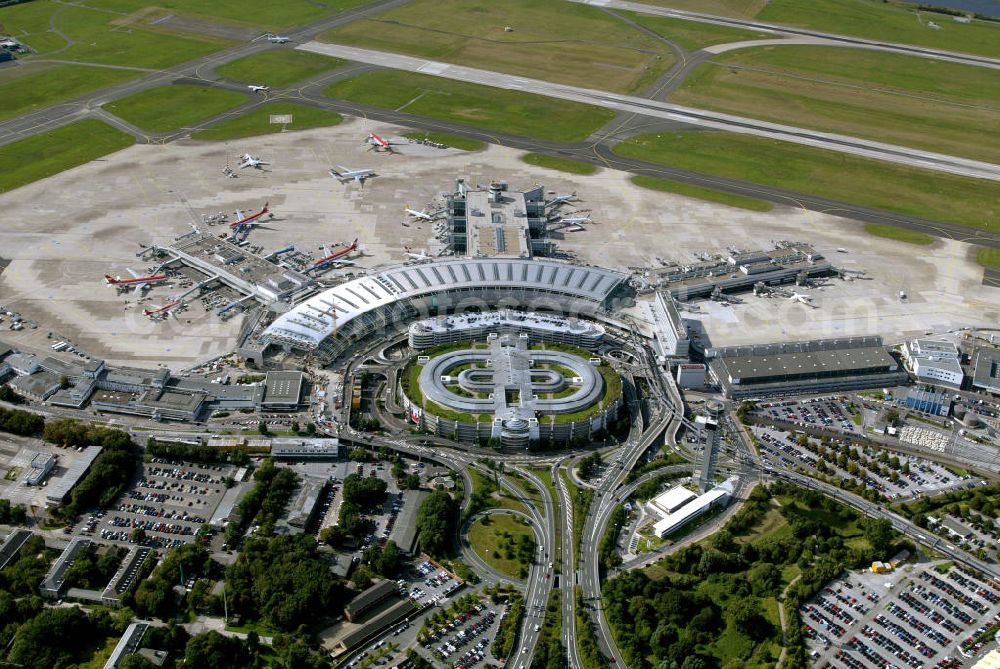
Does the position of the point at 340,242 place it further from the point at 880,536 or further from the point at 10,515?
the point at 880,536

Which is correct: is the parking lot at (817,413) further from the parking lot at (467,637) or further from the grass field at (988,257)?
the grass field at (988,257)

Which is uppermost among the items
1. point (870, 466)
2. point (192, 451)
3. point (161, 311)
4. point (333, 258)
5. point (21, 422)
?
point (333, 258)

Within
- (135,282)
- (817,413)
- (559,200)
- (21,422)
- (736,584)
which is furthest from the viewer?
(559,200)

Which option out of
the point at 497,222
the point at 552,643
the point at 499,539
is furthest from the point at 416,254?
the point at 552,643

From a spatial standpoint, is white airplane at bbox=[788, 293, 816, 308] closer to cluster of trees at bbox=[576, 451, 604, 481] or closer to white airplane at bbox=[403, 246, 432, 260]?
cluster of trees at bbox=[576, 451, 604, 481]

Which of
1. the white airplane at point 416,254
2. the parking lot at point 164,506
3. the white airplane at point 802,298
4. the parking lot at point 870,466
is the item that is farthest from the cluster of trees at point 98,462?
the white airplane at point 802,298
